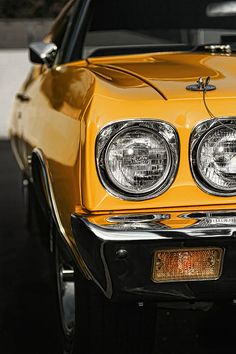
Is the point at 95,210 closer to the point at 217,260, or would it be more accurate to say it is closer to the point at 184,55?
the point at 217,260

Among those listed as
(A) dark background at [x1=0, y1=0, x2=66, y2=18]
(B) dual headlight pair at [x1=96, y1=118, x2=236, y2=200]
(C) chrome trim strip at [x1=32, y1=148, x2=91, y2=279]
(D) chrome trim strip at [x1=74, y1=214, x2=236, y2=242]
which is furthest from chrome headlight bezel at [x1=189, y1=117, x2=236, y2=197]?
(A) dark background at [x1=0, y1=0, x2=66, y2=18]

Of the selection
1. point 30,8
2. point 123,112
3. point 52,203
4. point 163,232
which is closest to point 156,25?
point 52,203

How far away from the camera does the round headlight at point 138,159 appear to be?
3080 millimetres

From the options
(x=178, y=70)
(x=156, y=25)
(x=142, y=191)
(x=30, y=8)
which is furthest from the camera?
(x=30, y=8)

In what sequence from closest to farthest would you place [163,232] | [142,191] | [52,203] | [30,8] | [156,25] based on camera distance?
[163,232] → [142,191] → [52,203] → [156,25] → [30,8]

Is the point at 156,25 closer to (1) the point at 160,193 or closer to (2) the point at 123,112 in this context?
(2) the point at 123,112

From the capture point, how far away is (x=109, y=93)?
10.5 ft

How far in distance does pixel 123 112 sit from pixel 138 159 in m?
0.16

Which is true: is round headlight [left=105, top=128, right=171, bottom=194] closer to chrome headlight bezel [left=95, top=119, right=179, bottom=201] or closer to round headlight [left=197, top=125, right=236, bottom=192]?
chrome headlight bezel [left=95, top=119, right=179, bottom=201]

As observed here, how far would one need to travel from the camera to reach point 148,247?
2.92m

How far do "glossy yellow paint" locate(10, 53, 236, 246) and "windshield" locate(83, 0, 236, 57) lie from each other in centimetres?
45

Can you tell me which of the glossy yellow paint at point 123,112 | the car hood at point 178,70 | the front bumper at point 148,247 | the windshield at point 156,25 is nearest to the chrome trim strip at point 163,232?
the front bumper at point 148,247

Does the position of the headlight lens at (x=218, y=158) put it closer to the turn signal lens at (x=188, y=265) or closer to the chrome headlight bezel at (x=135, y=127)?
the chrome headlight bezel at (x=135, y=127)

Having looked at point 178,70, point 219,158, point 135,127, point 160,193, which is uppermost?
point 178,70
